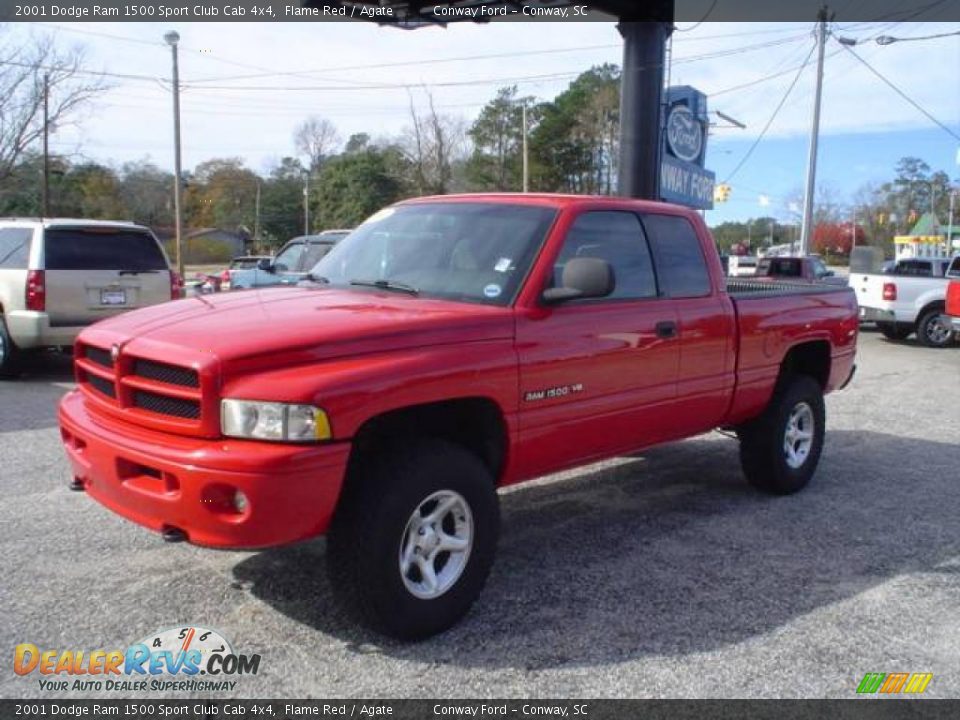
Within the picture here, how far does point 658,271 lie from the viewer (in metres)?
4.95

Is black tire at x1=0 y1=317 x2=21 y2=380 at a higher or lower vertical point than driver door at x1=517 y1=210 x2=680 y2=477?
lower

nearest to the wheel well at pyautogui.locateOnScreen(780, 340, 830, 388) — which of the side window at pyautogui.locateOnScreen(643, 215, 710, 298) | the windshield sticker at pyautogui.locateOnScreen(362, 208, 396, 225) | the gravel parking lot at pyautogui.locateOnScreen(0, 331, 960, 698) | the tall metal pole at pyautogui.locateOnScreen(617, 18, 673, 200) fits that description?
the gravel parking lot at pyautogui.locateOnScreen(0, 331, 960, 698)

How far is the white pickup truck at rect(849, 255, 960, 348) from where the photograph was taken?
16.6m

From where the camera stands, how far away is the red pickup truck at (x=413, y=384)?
10.5 ft

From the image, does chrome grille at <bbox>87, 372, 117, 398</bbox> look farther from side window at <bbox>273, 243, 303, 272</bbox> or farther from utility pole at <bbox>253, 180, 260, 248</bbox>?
utility pole at <bbox>253, 180, 260, 248</bbox>

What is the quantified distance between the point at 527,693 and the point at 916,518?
360cm

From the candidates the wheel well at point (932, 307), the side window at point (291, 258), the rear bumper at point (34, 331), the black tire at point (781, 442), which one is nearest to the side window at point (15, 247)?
the rear bumper at point (34, 331)

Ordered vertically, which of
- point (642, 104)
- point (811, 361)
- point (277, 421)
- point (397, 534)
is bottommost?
point (397, 534)

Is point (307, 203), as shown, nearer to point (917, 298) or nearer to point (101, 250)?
point (917, 298)

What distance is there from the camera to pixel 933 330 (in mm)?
16688

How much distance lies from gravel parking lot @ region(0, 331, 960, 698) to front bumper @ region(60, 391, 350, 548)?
606 mm

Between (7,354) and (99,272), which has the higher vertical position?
(99,272)

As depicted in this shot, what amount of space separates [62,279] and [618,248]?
7150 mm

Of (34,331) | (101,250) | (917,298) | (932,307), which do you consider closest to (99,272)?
(101,250)
